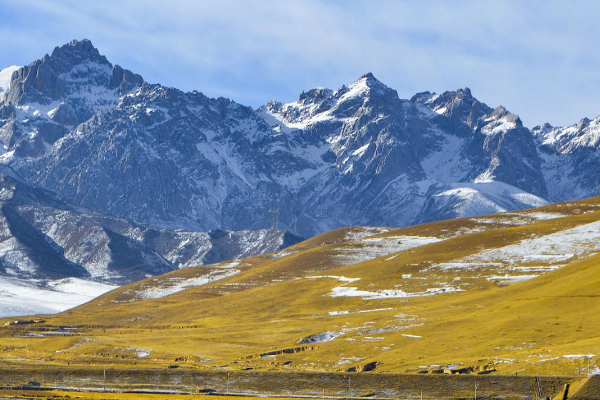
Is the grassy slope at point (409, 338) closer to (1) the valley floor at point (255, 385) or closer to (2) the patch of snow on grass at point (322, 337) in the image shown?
(2) the patch of snow on grass at point (322, 337)

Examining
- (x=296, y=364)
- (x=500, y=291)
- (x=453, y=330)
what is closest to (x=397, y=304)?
(x=500, y=291)

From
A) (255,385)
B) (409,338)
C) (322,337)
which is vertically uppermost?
(322,337)

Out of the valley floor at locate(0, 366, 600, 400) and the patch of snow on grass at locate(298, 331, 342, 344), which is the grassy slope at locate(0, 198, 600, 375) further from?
the valley floor at locate(0, 366, 600, 400)

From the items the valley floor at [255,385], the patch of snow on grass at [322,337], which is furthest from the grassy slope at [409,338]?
the valley floor at [255,385]

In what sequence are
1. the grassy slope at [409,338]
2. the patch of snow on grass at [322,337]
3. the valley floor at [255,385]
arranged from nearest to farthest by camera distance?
the valley floor at [255,385] → the grassy slope at [409,338] → the patch of snow on grass at [322,337]

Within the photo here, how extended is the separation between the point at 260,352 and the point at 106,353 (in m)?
25.5

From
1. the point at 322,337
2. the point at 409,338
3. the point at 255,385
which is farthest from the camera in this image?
the point at 322,337

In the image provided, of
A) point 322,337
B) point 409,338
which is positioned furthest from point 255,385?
point 322,337

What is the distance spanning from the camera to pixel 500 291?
17750cm

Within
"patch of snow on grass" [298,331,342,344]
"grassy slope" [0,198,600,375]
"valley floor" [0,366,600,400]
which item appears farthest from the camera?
"patch of snow on grass" [298,331,342,344]

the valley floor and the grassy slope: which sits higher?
the grassy slope

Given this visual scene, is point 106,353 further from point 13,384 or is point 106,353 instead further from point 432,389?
point 432,389

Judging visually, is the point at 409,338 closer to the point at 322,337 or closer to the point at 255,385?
→ the point at 322,337

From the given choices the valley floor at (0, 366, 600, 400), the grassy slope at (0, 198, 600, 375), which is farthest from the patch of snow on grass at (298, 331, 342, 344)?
the valley floor at (0, 366, 600, 400)
